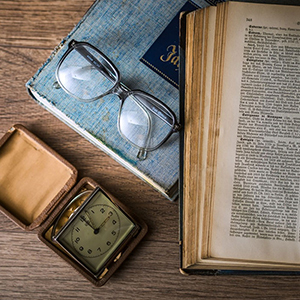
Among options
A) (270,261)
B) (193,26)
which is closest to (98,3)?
(193,26)

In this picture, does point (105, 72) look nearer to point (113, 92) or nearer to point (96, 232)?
point (113, 92)

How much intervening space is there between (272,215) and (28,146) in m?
0.45

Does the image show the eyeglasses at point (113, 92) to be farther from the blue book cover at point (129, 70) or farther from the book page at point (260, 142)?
the book page at point (260, 142)

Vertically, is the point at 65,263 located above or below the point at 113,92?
below

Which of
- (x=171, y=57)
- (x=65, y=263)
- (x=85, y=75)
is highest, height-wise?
(x=171, y=57)

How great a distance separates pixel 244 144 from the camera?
1.80ft

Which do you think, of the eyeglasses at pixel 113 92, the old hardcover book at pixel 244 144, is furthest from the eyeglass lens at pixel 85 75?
the old hardcover book at pixel 244 144

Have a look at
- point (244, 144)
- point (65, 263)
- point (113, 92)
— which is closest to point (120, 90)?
point (113, 92)

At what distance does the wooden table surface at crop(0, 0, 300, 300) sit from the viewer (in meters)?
0.66

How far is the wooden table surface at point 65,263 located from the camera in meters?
0.66

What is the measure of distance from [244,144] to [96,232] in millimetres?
288

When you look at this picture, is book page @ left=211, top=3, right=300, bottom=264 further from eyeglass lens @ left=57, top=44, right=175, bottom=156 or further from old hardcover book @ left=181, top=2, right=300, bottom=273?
eyeglass lens @ left=57, top=44, right=175, bottom=156

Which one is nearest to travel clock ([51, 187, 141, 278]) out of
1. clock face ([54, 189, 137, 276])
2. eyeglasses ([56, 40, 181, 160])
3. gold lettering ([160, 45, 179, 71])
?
clock face ([54, 189, 137, 276])

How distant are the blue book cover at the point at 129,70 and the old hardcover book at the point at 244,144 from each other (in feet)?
0.22
